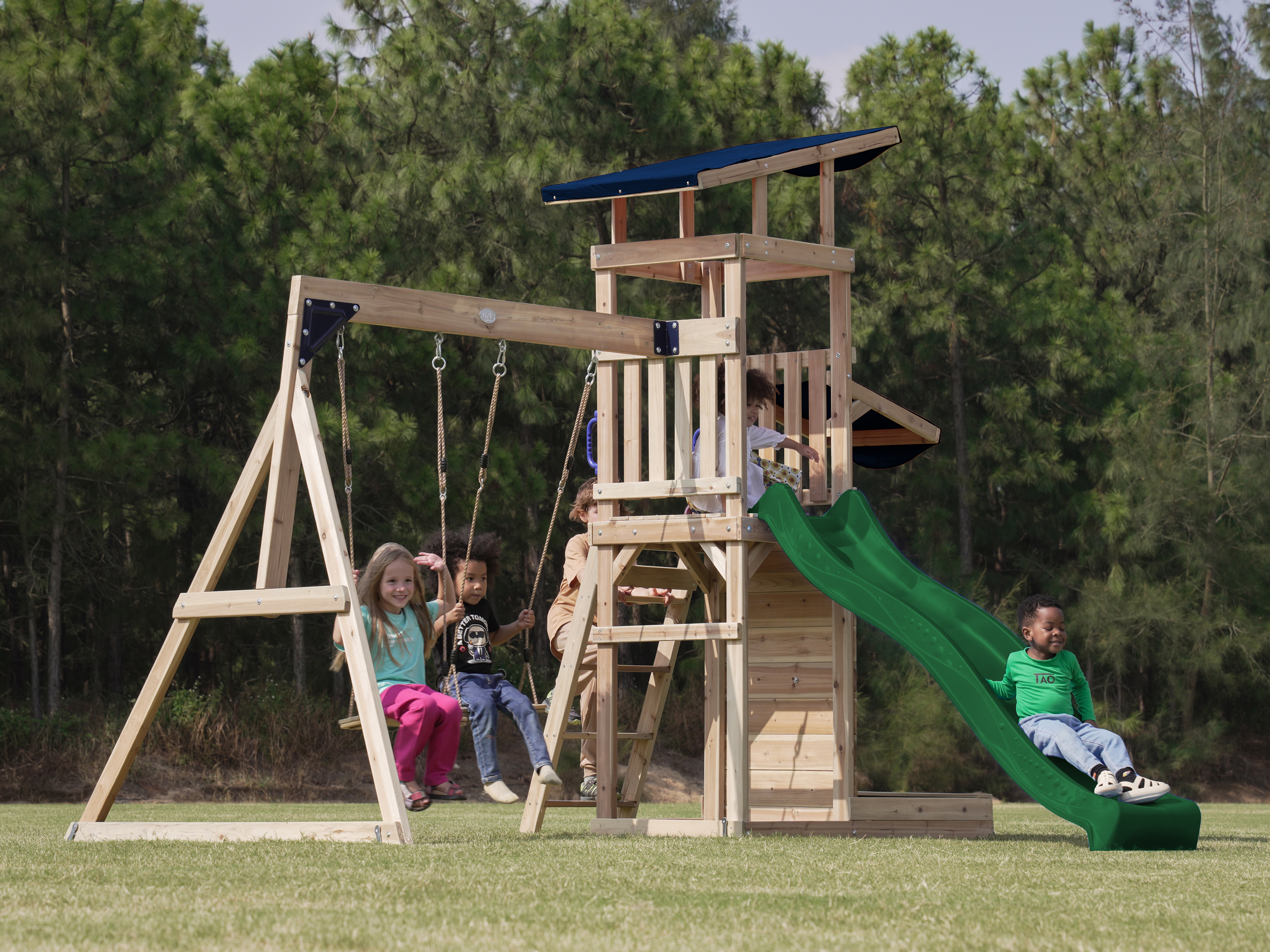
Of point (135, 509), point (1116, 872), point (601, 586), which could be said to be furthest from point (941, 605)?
point (135, 509)

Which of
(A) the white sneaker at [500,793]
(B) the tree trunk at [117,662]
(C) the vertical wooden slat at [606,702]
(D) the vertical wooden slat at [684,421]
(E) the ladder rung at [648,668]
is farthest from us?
(B) the tree trunk at [117,662]

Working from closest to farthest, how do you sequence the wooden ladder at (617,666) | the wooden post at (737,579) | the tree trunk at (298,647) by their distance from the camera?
the wooden post at (737,579), the wooden ladder at (617,666), the tree trunk at (298,647)

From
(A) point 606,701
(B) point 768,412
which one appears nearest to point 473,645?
(A) point 606,701

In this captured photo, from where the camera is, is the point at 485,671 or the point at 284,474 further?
the point at 485,671

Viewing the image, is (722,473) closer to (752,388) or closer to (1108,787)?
(752,388)

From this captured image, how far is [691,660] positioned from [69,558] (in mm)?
7918

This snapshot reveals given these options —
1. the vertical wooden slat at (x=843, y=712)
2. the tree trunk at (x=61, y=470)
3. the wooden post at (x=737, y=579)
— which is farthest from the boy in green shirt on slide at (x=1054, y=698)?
the tree trunk at (x=61, y=470)

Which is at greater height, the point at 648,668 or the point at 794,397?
the point at 794,397

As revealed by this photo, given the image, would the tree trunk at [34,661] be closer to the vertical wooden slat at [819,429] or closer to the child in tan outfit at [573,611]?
the child in tan outfit at [573,611]

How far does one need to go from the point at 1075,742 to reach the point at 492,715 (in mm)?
2733

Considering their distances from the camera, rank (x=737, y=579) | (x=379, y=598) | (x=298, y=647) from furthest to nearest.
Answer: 1. (x=298, y=647)
2. (x=737, y=579)
3. (x=379, y=598)

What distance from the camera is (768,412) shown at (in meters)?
9.55

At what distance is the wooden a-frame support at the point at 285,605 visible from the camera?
20.4ft

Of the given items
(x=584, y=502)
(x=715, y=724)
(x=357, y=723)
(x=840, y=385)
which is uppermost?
(x=840, y=385)
